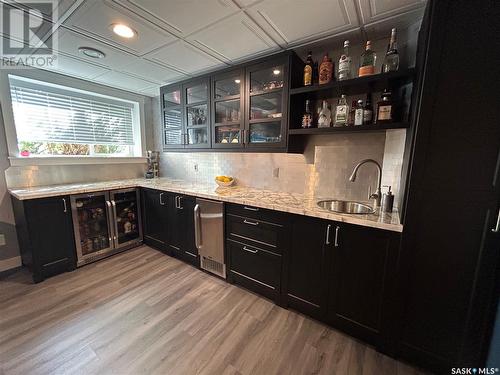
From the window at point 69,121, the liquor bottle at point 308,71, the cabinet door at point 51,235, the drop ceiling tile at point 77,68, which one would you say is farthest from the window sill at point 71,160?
the liquor bottle at point 308,71

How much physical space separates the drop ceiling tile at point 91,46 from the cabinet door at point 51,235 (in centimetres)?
146

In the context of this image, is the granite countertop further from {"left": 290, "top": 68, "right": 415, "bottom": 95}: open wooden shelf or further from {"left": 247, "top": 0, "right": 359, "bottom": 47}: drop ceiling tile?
{"left": 247, "top": 0, "right": 359, "bottom": 47}: drop ceiling tile

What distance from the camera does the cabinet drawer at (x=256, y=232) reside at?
174 centimetres

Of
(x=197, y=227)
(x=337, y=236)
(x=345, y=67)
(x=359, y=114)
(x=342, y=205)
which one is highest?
(x=345, y=67)

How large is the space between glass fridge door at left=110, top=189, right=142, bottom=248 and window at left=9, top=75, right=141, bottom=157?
0.87 m

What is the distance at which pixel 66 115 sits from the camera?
8.71 ft

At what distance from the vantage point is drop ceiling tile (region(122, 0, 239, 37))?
4.19 feet

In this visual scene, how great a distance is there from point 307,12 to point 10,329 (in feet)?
10.2

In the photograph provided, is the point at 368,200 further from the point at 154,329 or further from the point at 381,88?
the point at 154,329

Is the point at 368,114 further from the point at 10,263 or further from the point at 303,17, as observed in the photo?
the point at 10,263

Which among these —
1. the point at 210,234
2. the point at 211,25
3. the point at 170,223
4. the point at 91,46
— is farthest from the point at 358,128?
the point at 91,46

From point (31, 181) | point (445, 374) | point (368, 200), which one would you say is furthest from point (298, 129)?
point (31, 181)

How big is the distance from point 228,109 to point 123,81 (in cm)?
160

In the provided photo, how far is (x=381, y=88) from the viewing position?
1627 mm
